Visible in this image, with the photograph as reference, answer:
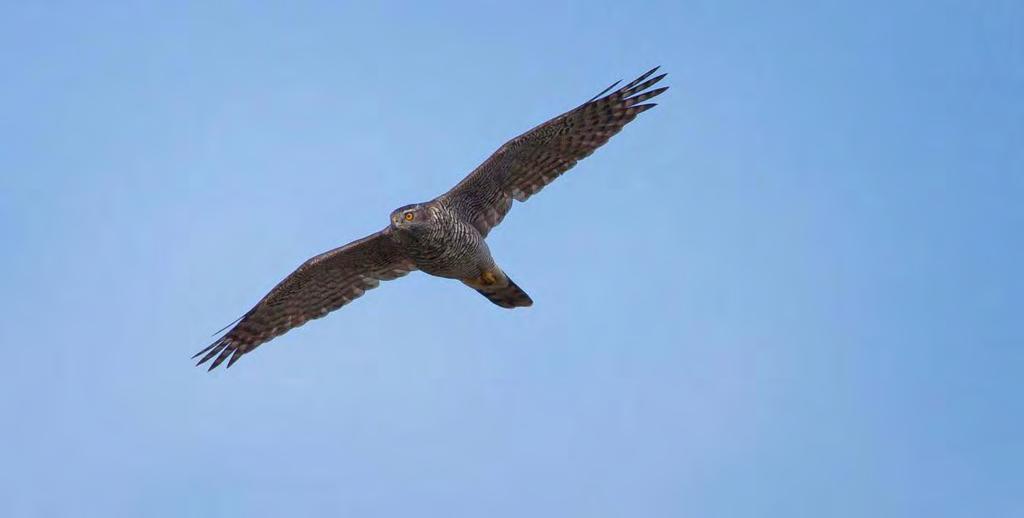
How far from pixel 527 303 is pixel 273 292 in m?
3.35

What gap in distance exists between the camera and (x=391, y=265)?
66.6 ft

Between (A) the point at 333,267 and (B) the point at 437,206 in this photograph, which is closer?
(B) the point at 437,206

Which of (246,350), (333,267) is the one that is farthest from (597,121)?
(246,350)

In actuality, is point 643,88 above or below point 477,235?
above

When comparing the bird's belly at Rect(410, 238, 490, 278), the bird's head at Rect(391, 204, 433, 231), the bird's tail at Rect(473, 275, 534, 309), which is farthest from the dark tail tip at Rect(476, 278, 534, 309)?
the bird's head at Rect(391, 204, 433, 231)

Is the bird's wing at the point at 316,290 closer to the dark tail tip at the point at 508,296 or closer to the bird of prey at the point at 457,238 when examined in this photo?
the bird of prey at the point at 457,238

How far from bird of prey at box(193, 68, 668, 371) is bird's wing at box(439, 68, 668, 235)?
0.01 metres

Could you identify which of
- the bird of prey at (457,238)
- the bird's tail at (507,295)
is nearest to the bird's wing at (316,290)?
the bird of prey at (457,238)

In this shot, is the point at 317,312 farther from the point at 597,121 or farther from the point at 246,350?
the point at 597,121

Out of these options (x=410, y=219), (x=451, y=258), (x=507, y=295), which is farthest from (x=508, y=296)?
(x=410, y=219)

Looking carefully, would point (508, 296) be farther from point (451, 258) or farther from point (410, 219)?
point (410, 219)

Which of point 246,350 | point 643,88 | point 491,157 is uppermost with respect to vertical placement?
point 643,88

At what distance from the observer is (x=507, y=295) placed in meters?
20.2

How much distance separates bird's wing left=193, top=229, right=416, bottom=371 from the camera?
19.9m
